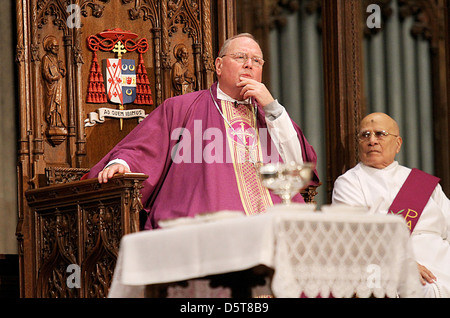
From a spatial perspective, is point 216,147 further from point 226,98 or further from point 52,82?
point 52,82

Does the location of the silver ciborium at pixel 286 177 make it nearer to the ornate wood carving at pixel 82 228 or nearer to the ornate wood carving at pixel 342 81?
the ornate wood carving at pixel 82 228

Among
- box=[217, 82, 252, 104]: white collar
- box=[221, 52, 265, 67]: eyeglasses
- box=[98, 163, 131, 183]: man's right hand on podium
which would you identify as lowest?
box=[98, 163, 131, 183]: man's right hand on podium

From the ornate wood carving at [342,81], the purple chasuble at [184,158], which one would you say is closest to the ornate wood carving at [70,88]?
the purple chasuble at [184,158]

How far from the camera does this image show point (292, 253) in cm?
305

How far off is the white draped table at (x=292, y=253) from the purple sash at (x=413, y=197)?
7.06 ft

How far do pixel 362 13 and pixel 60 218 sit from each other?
3206 millimetres

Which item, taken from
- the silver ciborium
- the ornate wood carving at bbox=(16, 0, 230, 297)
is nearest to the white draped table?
the silver ciborium

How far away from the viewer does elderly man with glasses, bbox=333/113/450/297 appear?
207 inches

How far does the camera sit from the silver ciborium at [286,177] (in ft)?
11.5

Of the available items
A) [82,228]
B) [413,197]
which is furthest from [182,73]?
[413,197]

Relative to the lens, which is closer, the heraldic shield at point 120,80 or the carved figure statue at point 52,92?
the carved figure statue at point 52,92

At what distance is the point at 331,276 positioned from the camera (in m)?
3.13

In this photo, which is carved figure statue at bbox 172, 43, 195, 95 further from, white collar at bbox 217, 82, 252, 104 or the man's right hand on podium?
the man's right hand on podium

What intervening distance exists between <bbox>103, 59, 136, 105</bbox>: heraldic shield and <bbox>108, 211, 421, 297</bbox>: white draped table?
2.79 meters
